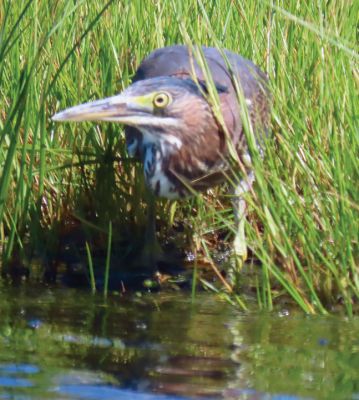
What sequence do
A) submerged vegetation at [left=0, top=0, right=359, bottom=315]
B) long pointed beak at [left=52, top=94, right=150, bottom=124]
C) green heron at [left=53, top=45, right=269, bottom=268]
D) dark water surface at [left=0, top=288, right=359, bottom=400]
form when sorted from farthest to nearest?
1. green heron at [left=53, top=45, right=269, bottom=268]
2. long pointed beak at [left=52, top=94, right=150, bottom=124]
3. submerged vegetation at [left=0, top=0, right=359, bottom=315]
4. dark water surface at [left=0, top=288, right=359, bottom=400]

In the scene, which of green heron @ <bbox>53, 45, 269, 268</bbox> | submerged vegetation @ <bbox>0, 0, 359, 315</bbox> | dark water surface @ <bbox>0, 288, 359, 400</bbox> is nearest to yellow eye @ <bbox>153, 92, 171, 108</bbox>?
green heron @ <bbox>53, 45, 269, 268</bbox>

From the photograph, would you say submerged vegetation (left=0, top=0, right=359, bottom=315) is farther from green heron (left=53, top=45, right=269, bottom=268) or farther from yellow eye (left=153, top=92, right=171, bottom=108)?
yellow eye (left=153, top=92, right=171, bottom=108)

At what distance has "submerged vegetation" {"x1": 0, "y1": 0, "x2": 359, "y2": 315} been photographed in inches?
156

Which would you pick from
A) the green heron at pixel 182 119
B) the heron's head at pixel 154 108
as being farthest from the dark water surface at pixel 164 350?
the heron's head at pixel 154 108

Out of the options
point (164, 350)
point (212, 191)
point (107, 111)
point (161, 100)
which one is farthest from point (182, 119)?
point (164, 350)

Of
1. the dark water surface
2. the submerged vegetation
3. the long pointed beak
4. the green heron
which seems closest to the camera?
the dark water surface

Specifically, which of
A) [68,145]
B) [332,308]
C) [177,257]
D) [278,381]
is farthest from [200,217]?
[278,381]

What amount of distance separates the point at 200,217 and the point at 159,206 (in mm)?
431

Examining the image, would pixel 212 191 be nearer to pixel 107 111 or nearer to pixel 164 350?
pixel 107 111

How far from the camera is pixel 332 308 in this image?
13.1 feet

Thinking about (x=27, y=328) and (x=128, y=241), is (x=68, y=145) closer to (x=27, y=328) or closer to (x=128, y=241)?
(x=128, y=241)

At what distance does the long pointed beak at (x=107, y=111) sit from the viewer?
413 centimetres

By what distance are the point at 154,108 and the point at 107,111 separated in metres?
0.24

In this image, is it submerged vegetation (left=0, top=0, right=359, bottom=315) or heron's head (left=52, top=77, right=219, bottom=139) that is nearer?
submerged vegetation (left=0, top=0, right=359, bottom=315)
